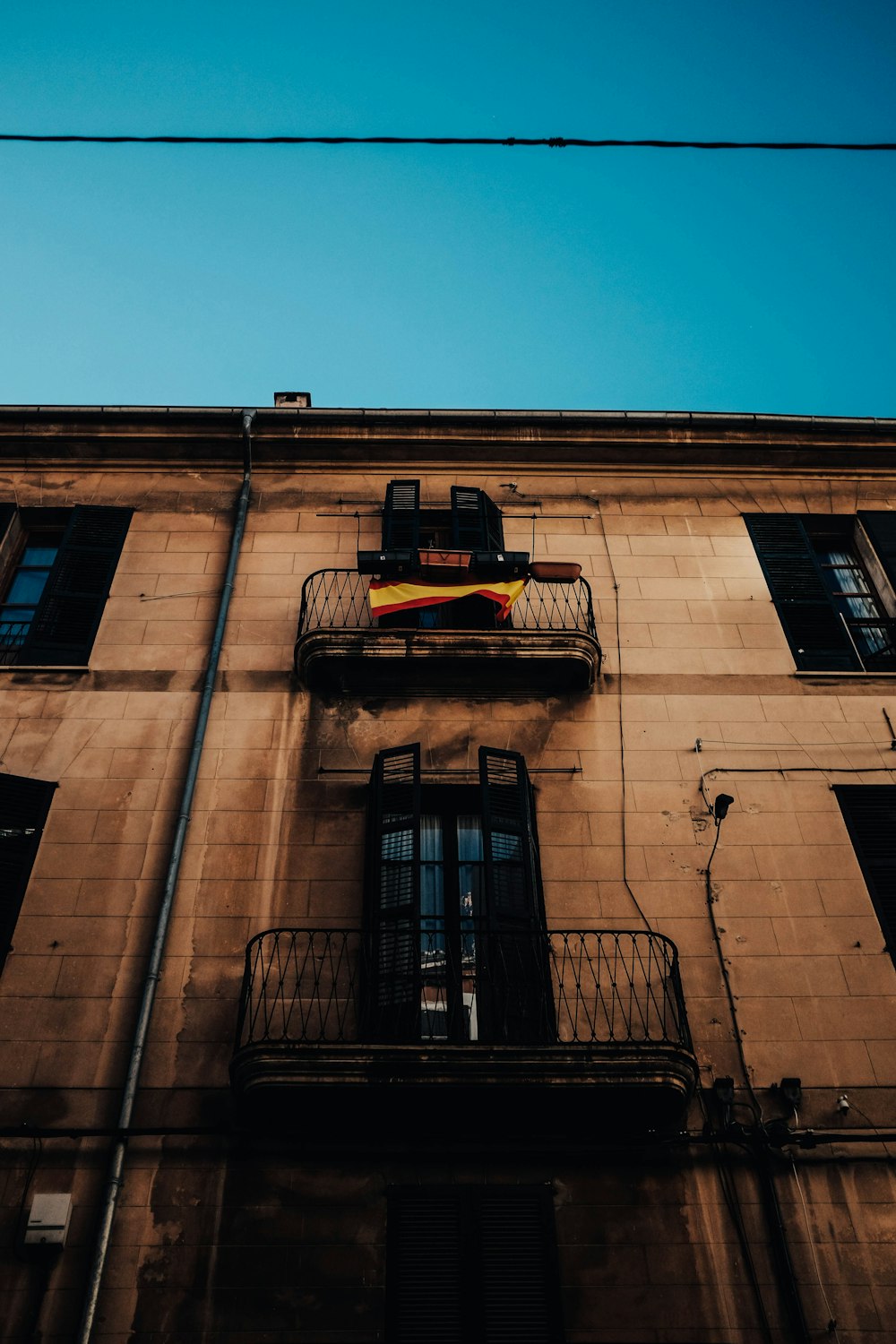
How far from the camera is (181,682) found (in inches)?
488

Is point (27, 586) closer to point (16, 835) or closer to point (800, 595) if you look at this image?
point (16, 835)

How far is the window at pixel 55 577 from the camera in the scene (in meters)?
12.9

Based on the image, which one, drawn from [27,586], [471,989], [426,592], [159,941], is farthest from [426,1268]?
[27,586]

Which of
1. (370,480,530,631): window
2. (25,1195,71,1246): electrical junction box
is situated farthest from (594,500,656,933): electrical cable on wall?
(25,1195,71,1246): electrical junction box

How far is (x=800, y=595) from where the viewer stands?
13.8 m

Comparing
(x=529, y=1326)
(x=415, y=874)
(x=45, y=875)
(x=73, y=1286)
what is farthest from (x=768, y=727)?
(x=73, y=1286)

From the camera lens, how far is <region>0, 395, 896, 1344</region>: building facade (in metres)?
8.51

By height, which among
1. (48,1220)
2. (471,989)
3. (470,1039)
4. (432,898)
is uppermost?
(432,898)

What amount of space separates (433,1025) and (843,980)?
390 cm

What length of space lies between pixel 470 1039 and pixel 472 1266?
171 centimetres

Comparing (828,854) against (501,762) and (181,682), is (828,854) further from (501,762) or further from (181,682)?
(181,682)

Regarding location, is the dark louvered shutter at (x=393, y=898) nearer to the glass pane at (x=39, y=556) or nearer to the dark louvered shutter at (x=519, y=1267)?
the dark louvered shutter at (x=519, y=1267)

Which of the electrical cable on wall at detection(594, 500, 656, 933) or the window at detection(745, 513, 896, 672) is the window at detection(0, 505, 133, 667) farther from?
the window at detection(745, 513, 896, 672)

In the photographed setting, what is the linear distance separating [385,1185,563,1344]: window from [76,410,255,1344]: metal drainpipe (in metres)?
2.24
